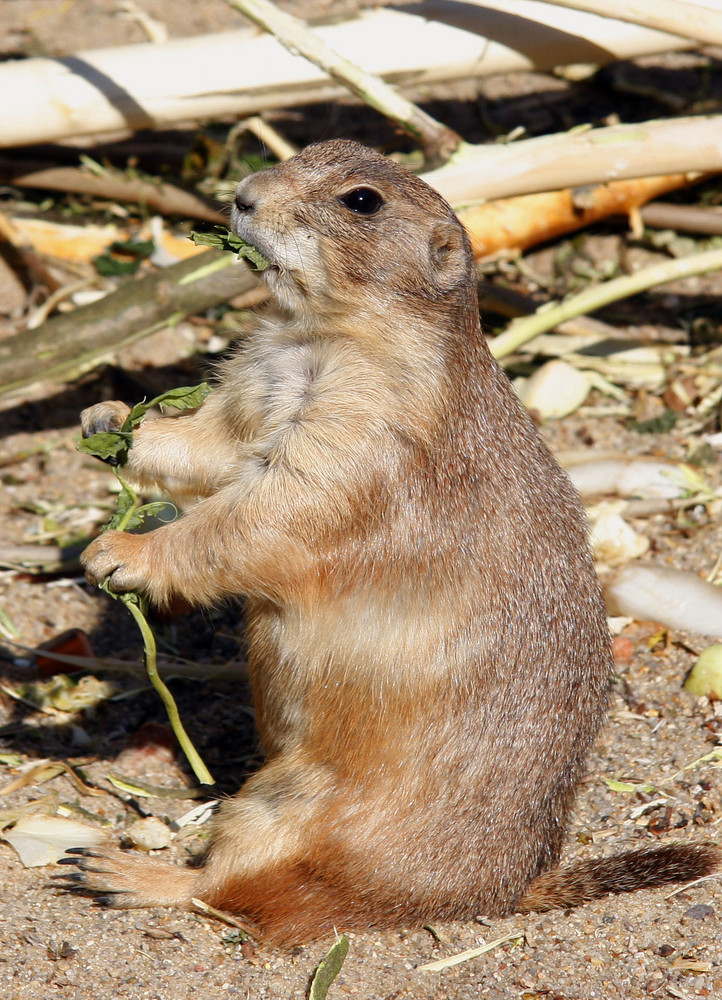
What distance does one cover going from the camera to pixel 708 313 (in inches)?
289

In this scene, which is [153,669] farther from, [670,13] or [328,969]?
[670,13]

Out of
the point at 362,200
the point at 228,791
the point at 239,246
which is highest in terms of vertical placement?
the point at 362,200

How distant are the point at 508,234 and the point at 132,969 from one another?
16.7 ft

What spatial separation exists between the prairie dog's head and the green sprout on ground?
0.63 m

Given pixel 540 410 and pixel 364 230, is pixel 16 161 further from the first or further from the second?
pixel 364 230

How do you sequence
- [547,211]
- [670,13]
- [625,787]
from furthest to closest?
[547,211] < [670,13] < [625,787]

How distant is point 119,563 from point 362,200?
1.53 m

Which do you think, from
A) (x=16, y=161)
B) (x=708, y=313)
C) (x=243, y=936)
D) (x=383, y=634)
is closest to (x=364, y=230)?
(x=383, y=634)

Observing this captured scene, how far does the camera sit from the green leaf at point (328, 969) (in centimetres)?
356

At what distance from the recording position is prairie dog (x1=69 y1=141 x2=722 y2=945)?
3811 mm

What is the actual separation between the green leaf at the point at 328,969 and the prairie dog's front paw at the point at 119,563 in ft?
4.53

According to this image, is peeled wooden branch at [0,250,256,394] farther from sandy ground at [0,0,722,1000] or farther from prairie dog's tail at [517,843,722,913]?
prairie dog's tail at [517,843,722,913]

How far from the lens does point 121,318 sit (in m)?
Answer: 5.95

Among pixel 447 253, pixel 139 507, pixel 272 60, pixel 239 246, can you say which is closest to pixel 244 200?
pixel 239 246
